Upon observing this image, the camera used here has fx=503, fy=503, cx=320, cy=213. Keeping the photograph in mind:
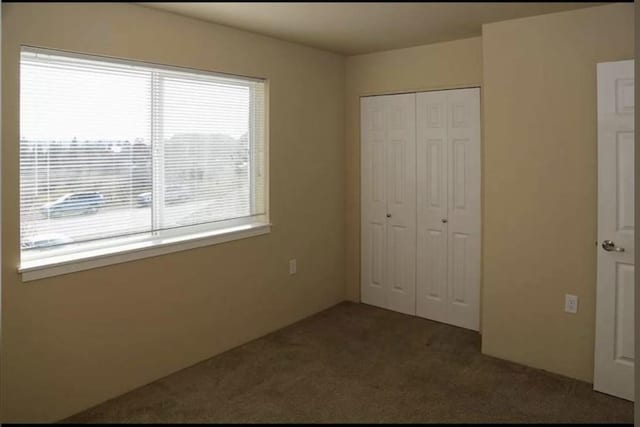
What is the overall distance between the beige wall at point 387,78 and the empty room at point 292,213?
0.02 metres

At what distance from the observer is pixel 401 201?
14.6 feet

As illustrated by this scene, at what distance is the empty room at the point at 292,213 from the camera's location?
107 inches

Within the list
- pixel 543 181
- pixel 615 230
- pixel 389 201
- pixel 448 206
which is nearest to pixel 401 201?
pixel 389 201

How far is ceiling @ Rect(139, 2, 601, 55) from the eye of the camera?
3.03 metres

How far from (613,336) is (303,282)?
234cm

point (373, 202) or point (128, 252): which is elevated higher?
point (373, 202)

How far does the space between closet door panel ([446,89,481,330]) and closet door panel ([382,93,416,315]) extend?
349 millimetres

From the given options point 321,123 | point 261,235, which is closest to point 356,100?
point 321,123

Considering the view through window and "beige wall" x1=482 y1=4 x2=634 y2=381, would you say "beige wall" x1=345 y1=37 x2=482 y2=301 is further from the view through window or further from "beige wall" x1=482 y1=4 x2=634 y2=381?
the view through window

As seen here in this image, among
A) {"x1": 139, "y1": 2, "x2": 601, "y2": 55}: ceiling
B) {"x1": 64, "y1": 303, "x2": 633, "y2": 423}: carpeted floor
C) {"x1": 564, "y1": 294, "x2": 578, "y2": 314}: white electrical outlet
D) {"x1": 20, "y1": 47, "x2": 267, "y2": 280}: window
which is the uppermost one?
{"x1": 139, "y1": 2, "x2": 601, "y2": 55}: ceiling

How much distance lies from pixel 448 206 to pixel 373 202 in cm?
74

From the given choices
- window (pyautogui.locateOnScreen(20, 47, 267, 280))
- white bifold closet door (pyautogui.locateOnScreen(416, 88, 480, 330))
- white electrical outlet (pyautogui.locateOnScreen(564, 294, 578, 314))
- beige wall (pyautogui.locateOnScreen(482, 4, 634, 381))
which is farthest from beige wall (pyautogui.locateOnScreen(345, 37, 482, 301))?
white electrical outlet (pyautogui.locateOnScreen(564, 294, 578, 314))

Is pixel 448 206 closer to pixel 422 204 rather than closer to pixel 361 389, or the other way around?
pixel 422 204

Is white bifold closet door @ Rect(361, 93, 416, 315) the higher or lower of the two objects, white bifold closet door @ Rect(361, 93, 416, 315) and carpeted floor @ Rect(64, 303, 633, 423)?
the higher
